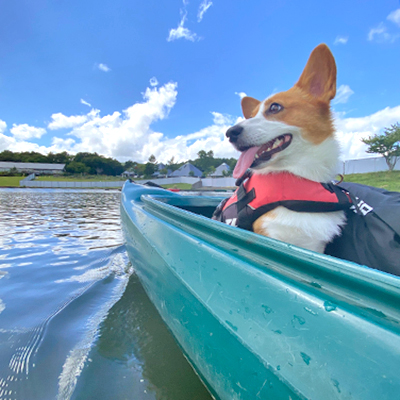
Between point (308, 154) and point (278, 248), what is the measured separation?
747 mm

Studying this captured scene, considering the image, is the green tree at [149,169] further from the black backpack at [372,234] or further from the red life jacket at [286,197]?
the black backpack at [372,234]

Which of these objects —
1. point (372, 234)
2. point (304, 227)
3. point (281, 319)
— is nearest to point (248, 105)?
point (304, 227)

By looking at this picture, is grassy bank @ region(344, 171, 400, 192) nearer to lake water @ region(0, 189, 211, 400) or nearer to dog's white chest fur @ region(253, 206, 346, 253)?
dog's white chest fur @ region(253, 206, 346, 253)

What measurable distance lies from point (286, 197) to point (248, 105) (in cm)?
97

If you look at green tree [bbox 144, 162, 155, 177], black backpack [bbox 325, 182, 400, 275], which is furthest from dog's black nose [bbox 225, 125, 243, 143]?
green tree [bbox 144, 162, 155, 177]

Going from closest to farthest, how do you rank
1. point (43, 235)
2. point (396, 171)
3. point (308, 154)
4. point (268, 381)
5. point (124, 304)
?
point (268, 381) < point (308, 154) < point (124, 304) < point (43, 235) < point (396, 171)

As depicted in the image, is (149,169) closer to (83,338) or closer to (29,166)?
(29,166)

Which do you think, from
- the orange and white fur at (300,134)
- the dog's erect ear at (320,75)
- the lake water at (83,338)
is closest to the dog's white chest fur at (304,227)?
the orange and white fur at (300,134)

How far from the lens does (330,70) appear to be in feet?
4.23

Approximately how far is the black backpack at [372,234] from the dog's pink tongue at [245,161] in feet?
1.89

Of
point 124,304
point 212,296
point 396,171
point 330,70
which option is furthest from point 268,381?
point 396,171

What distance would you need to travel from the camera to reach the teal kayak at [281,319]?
49cm

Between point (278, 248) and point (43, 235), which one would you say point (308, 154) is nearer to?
point (278, 248)

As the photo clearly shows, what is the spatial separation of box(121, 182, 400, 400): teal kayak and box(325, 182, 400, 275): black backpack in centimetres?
61
